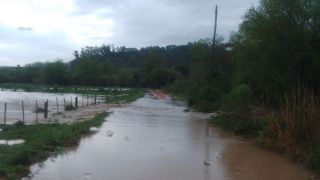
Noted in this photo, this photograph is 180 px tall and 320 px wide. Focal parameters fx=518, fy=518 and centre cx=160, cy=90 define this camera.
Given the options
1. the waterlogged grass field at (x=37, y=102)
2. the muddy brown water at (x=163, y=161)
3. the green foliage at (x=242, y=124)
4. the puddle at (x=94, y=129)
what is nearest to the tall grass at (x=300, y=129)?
the muddy brown water at (x=163, y=161)

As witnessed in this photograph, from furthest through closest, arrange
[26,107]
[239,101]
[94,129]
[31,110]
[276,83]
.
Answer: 1. [26,107]
2. [31,110]
3. [276,83]
4. [239,101]
5. [94,129]

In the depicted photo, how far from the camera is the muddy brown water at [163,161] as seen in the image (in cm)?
1337

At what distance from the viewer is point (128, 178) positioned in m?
12.7

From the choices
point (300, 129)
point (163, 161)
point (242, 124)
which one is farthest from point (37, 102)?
point (300, 129)

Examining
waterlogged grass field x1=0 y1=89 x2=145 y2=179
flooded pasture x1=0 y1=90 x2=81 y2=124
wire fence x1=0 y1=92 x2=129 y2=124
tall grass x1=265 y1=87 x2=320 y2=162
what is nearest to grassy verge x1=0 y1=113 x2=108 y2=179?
waterlogged grass field x1=0 y1=89 x2=145 y2=179

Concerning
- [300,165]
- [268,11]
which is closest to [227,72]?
[268,11]

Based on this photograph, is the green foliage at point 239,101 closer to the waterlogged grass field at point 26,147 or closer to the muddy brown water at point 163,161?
the muddy brown water at point 163,161

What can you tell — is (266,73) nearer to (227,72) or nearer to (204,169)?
(204,169)

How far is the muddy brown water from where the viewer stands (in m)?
13.4

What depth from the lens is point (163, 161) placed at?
15.7 metres

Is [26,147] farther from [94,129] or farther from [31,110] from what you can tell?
[31,110]

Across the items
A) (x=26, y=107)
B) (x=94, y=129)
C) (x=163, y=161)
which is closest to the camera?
(x=163, y=161)

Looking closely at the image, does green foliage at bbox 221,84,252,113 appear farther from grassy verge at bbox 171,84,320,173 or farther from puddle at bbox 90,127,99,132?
puddle at bbox 90,127,99,132

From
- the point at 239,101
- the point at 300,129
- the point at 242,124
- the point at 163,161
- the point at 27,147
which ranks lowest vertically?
the point at 163,161
